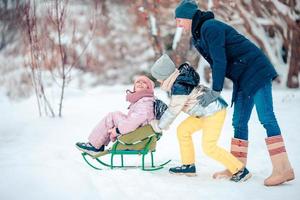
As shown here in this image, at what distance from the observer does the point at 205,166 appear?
486cm

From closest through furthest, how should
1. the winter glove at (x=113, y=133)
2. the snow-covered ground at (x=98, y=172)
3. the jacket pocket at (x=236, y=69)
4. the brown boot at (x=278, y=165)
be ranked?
the snow-covered ground at (x=98, y=172) < the brown boot at (x=278, y=165) < the jacket pocket at (x=236, y=69) < the winter glove at (x=113, y=133)

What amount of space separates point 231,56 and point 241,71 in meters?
0.16

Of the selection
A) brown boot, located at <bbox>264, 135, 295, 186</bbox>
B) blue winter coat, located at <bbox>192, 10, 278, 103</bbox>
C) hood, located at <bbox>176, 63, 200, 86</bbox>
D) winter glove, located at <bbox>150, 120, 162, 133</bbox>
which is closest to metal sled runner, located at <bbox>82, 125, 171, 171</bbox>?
winter glove, located at <bbox>150, 120, 162, 133</bbox>


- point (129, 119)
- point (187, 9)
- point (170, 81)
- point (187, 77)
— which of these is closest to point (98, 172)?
point (129, 119)

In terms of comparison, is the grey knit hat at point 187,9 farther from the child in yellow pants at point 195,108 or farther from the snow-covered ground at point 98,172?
the snow-covered ground at point 98,172

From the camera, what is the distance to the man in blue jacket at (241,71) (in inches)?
153

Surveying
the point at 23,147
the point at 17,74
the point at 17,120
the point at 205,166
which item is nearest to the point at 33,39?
the point at 17,120

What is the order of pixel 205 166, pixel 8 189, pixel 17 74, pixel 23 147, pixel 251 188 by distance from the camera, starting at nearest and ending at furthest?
pixel 8 189
pixel 251 188
pixel 205 166
pixel 23 147
pixel 17 74

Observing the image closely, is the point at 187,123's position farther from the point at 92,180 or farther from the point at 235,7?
the point at 235,7

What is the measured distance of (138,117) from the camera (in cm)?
432

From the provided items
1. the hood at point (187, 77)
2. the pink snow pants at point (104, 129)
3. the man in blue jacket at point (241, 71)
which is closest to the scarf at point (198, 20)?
the man in blue jacket at point (241, 71)

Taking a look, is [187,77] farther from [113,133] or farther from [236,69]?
[113,133]

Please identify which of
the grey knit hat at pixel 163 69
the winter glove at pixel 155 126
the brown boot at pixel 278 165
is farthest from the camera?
the winter glove at pixel 155 126

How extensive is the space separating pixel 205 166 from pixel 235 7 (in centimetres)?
601
